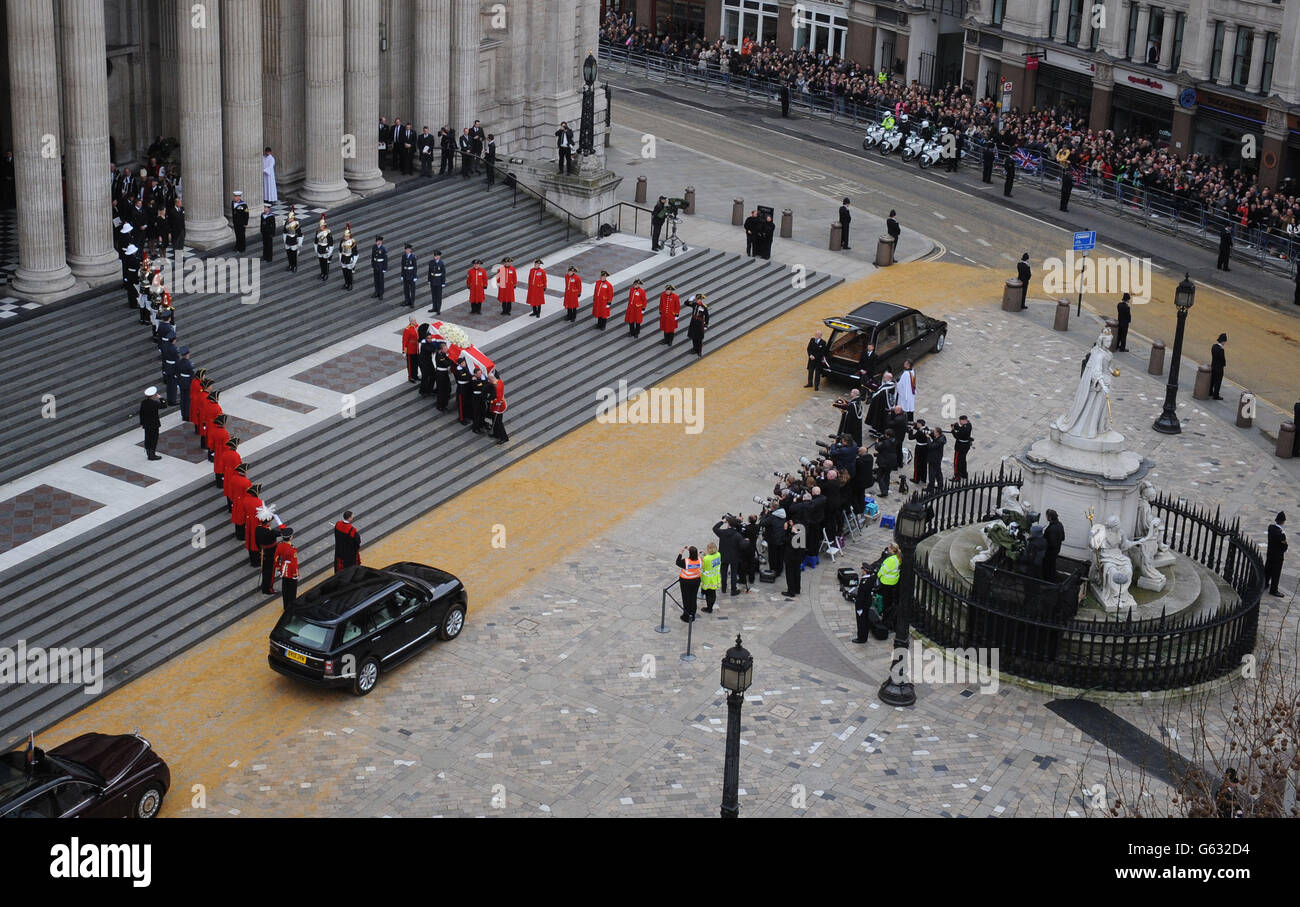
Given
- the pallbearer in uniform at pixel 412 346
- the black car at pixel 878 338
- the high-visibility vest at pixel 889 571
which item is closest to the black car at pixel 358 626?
the high-visibility vest at pixel 889 571

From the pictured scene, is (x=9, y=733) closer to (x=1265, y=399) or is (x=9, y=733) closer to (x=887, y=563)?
(x=887, y=563)

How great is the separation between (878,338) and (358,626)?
17822 millimetres

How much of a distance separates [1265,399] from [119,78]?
29042 mm

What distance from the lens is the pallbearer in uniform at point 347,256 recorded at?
40.5 metres

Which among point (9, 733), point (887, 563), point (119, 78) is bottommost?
point (9, 733)

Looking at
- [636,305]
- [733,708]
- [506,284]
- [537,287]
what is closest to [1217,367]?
[636,305]

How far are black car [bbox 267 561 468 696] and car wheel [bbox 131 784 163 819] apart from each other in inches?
133

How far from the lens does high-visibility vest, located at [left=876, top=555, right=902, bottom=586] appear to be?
92.2 ft

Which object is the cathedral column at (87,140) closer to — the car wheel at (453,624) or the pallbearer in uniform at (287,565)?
the pallbearer in uniform at (287,565)

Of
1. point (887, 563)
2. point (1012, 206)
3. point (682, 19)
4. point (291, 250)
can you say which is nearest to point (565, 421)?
point (291, 250)

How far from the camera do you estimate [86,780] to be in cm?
2202

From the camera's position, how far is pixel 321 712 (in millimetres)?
26094

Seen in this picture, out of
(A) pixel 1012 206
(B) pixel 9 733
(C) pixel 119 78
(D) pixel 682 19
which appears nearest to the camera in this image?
Result: (B) pixel 9 733

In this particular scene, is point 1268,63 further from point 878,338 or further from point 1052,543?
point 1052,543
